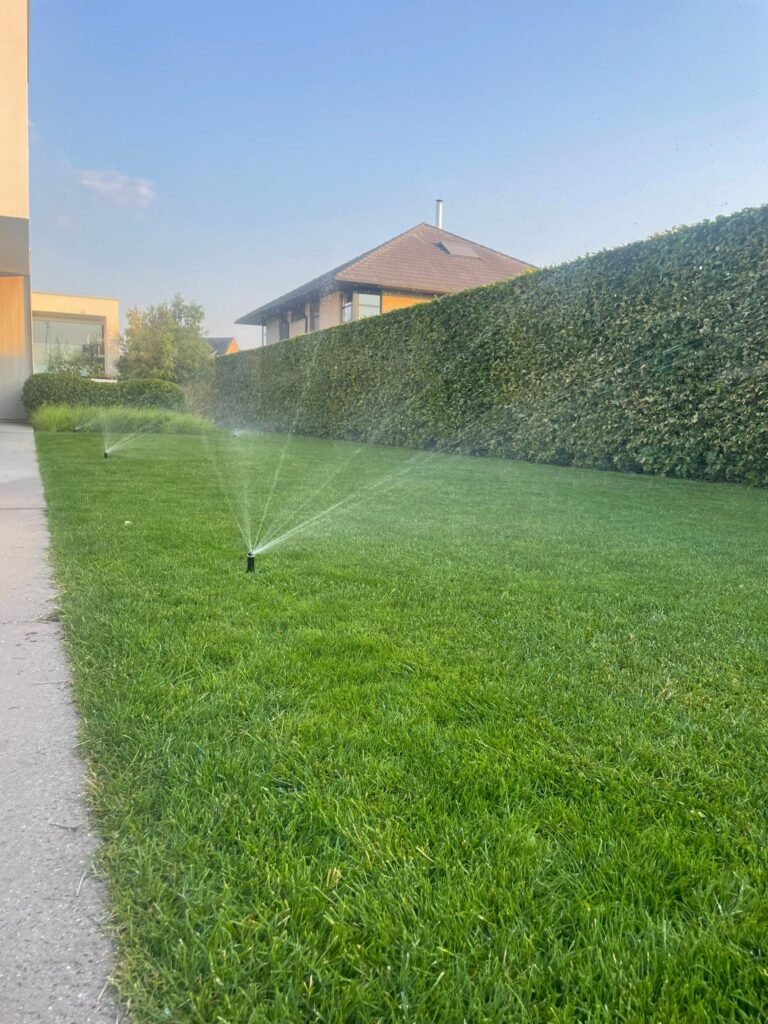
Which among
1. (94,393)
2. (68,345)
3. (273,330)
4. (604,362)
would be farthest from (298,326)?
(604,362)

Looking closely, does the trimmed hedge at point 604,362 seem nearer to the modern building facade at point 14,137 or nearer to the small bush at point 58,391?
the modern building facade at point 14,137

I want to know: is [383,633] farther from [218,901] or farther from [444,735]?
[218,901]

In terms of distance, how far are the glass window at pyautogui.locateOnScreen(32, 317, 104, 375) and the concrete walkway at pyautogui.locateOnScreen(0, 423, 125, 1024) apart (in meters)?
30.0

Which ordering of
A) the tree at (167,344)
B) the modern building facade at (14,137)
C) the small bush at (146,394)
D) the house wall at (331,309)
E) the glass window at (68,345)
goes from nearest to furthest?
the modern building facade at (14,137), the small bush at (146,394), the house wall at (331,309), the tree at (167,344), the glass window at (68,345)

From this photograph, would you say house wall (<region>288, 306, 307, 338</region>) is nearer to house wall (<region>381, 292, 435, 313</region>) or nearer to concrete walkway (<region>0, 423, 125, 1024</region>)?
house wall (<region>381, 292, 435, 313</region>)

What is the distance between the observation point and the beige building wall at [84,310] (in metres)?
33.0

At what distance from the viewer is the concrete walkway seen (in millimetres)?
893

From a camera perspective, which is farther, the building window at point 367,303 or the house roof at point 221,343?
the house roof at point 221,343

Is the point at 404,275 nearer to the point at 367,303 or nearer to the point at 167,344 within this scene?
the point at 367,303

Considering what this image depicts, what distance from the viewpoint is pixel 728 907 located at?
106 centimetres

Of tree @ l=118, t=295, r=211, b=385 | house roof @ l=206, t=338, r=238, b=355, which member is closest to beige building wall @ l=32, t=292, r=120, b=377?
tree @ l=118, t=295, r=211, b=385

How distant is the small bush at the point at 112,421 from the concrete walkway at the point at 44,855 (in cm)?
1188

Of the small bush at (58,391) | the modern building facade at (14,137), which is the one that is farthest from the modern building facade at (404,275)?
the modern building facade at (14,137)

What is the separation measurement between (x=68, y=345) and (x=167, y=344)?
1090cm
